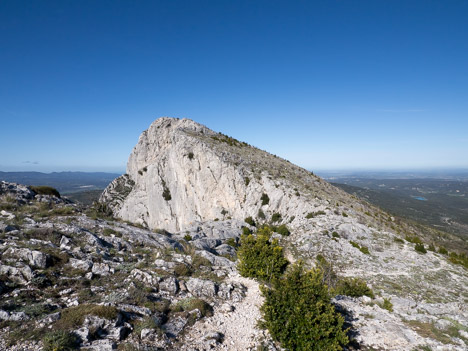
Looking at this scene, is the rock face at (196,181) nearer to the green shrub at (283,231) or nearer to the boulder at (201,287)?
the green shrub at (283,231)

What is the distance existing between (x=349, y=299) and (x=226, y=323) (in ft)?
29.3

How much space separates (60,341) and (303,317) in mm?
8706

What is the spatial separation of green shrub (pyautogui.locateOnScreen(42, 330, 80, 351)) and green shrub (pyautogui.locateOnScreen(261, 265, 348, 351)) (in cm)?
717

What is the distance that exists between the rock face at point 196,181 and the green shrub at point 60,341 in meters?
29.2

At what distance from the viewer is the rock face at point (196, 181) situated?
39.3 metres

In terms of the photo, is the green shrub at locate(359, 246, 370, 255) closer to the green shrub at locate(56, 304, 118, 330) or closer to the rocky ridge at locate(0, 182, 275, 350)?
the rocky ridge at locate(0, 182, 275, 350)

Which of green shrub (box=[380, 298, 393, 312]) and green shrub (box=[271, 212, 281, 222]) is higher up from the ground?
green shrub (box=[271, 212, 281, 222])

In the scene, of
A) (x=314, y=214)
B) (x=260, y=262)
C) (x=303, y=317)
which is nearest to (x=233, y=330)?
(x=303, y=317)

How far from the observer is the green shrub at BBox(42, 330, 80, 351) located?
6.86m

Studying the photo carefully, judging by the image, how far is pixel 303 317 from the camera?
28.9 ft

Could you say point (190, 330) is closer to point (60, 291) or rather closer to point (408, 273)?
point (60, 291)

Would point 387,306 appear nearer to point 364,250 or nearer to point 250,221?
point 364,250

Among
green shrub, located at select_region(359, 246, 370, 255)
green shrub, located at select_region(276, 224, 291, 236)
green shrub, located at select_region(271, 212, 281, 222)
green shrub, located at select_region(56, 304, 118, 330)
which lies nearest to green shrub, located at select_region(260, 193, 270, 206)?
green shrub, located at select_region(271, 212, 281, 222)

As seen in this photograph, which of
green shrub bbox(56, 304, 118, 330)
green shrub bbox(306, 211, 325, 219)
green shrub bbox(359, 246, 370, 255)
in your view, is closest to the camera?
green shrub bbox(56, 304, 118, 330)
